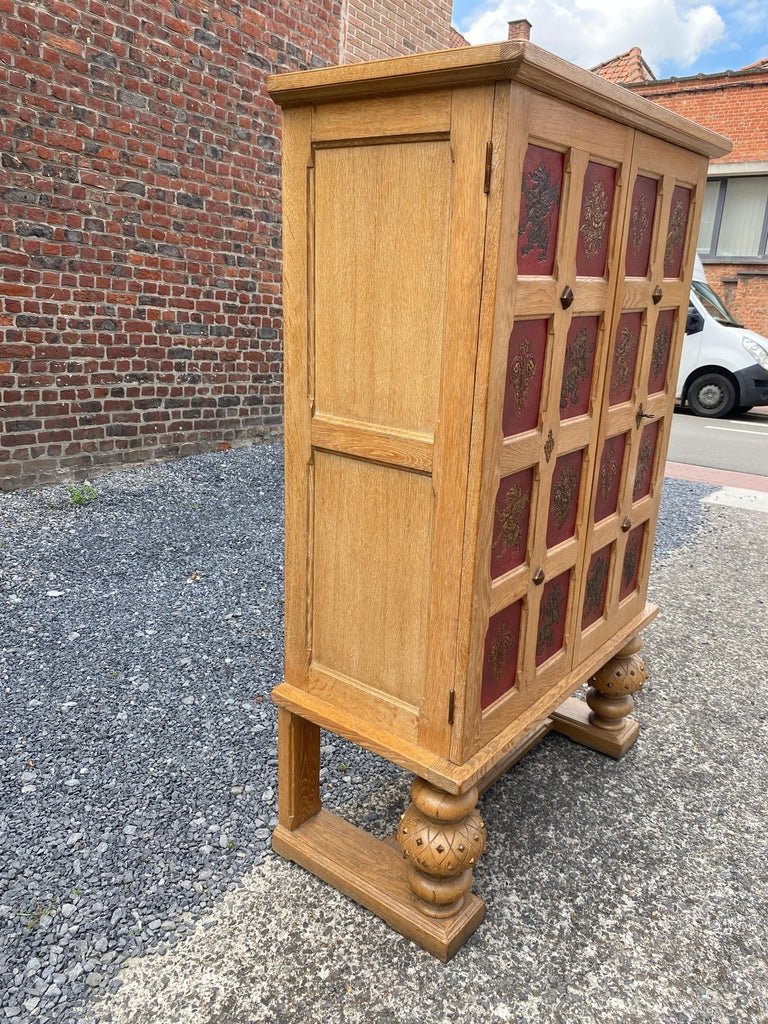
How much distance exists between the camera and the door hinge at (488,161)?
146 centimetres

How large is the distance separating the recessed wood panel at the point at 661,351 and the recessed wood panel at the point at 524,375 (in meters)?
0.72

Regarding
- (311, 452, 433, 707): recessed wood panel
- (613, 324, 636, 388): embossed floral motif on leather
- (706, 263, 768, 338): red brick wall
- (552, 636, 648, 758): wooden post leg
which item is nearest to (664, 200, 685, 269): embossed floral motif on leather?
(613, 324, 636, 388): embossed floral motif on leather

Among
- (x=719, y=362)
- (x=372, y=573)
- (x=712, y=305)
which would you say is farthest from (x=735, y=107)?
(x=372, y=573)

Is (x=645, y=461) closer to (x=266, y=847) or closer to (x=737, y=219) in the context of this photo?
(x=266, y=847)

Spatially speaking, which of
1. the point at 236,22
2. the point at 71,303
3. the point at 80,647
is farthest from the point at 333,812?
the point at 236,22

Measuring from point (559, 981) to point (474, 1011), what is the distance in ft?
0.78

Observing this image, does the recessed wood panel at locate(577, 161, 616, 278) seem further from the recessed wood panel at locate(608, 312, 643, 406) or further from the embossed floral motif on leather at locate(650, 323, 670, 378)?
the embossed floral motif on leather at locate(650, 323, 670, 378)

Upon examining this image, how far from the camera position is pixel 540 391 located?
1822 mm

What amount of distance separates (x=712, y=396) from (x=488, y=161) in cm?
1083

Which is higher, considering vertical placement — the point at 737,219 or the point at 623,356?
the point at 737,219

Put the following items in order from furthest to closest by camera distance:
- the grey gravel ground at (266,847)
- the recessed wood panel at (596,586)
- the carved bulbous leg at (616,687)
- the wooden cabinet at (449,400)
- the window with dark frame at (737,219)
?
the window with dark frame at (737,219)
the carved bulbous leg at (616,687)
the recessed wood panel at (596,586)
the grey gravel ground at (266,847)
the wooden cabinet at (449,400)

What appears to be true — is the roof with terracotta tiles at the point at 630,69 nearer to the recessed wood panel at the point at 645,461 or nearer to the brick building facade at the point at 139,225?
the brick building facade at the point at 139,225

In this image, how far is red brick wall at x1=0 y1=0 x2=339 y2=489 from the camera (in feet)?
15.8

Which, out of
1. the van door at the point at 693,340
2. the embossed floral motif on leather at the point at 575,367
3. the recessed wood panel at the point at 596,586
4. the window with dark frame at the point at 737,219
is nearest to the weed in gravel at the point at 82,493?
the recessed wood panel at the point at 596,586
